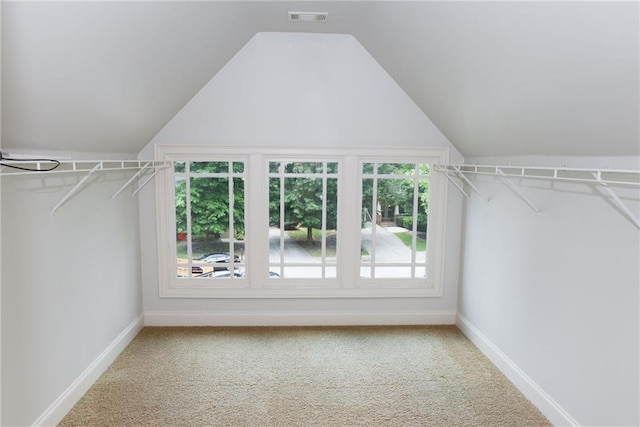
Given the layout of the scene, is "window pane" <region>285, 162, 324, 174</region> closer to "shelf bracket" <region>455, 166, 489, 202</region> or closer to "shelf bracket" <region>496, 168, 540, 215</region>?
"shelf bracket" <region>455, 166, 489, 202</region>

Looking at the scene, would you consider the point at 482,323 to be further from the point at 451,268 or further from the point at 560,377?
the point at 560,377

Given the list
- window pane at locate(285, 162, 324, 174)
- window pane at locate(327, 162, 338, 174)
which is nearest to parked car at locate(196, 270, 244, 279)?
Answer: window pane at locate(285, 162, 324, 174)

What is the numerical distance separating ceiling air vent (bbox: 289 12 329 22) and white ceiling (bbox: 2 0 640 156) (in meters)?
0.07

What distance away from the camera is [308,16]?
302 cm

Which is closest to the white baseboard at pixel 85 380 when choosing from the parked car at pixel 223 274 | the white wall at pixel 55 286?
the white wall at pixel 55 286

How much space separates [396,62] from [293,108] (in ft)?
3.30

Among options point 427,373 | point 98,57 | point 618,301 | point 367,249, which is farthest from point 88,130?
point 618,301

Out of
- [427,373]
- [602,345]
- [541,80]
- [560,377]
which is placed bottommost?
[427,373]

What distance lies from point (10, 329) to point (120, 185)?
1561 mm

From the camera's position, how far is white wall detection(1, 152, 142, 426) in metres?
2.09

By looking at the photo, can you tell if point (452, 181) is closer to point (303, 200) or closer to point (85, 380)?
point (303, 200)

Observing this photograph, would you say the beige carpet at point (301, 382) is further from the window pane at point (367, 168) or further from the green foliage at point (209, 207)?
the window pane at point (367, 168)

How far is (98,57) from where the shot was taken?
6.32ft

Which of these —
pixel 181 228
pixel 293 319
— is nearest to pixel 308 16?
pixel 181 228
